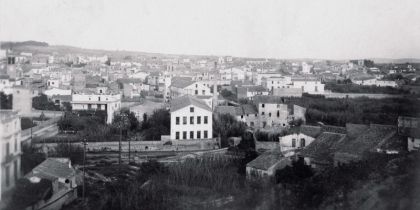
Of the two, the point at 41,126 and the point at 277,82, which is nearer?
the point at 41,126

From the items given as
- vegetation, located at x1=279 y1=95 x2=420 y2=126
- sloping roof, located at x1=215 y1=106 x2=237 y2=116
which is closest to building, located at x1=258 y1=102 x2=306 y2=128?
vegetation, located at x1=279 y1=95 x2=420 y2=126

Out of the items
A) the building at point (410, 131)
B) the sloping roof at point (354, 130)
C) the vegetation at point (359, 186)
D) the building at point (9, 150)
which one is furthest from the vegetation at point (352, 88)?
the building at point (9, 150)

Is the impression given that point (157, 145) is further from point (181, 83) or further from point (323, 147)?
point (181, 83)

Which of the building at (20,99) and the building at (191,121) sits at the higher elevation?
the building at (20,99)

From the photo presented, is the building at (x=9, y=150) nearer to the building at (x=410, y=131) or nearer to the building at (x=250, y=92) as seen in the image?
the building at (x=410, y=131)

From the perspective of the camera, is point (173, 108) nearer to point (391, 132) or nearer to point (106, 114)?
point (106, 114)

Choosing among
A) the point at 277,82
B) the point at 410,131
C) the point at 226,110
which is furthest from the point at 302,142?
the point at 277,82
